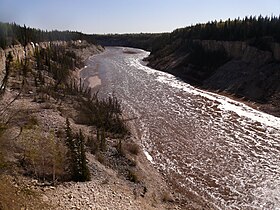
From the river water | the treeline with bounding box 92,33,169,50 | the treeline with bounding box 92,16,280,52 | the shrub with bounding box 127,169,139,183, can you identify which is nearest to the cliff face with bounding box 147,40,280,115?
the treeline with bounding box 92,16,280,52

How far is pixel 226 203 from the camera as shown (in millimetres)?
18031

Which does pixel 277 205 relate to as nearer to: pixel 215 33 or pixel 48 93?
pixel 48 93

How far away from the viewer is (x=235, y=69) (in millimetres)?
47719

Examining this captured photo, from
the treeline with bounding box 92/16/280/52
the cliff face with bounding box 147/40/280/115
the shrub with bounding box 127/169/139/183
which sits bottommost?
the shrub with bounding box 127/169/139/183

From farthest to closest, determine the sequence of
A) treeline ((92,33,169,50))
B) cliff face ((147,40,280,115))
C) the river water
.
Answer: treeline ((92,33,169,50)), cliff face ((147,40,280,115)), the river water

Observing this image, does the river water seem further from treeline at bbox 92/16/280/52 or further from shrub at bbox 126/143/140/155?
treeline at bbox 92/16/280/52

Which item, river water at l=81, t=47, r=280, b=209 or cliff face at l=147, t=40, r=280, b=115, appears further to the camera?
cliff face at l=147, t=40, r=280, b=115

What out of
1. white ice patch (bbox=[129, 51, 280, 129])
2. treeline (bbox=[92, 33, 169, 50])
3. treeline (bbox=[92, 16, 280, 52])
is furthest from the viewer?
treeline (bbox=[92, 33, 169, 50])

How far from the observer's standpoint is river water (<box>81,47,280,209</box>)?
19.3m

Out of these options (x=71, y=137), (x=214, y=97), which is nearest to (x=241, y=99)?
(x=214, y=97)

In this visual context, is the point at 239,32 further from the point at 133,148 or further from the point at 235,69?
the point at 133,148

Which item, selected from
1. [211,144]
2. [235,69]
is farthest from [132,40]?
[211,144]

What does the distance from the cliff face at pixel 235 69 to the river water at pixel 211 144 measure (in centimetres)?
328

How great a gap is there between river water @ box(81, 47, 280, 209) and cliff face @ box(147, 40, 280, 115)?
10.7 feet
